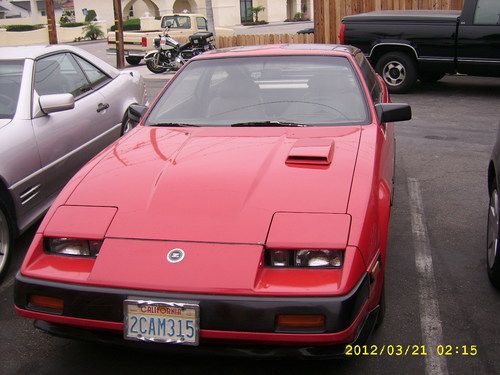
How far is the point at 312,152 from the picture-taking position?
3.48 metres

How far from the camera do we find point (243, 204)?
3.01 meters

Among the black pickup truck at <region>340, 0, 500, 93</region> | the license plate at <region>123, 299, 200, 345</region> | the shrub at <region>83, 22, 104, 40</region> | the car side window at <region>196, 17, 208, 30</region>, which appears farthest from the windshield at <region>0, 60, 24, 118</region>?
the shrub at <region>83, 22, 104, 40</region>

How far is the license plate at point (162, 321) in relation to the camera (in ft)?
8.52

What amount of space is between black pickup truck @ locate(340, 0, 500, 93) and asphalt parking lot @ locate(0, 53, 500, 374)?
4.04 metres

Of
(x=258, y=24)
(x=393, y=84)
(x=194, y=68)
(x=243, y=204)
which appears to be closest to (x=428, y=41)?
(x=393, y=84)

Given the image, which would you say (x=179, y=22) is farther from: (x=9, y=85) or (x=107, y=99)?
(x=9, y=85)

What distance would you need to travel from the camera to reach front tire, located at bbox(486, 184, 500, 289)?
3.74m

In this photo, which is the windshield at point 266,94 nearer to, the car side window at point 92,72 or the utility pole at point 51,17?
the car side window at point 92,72

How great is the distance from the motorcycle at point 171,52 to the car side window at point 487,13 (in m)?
9.01

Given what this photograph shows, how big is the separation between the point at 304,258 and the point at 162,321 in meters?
0.69

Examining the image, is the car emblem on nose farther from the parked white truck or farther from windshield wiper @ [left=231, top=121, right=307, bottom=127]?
the parked white truck

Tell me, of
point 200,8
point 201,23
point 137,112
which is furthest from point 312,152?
point 200,8

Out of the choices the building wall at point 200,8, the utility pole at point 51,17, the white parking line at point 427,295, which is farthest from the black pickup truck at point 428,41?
the building wall at point 200,8

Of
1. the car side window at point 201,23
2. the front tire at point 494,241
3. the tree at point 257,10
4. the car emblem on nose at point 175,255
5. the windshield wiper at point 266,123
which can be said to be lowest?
the front tire at point 494,241
